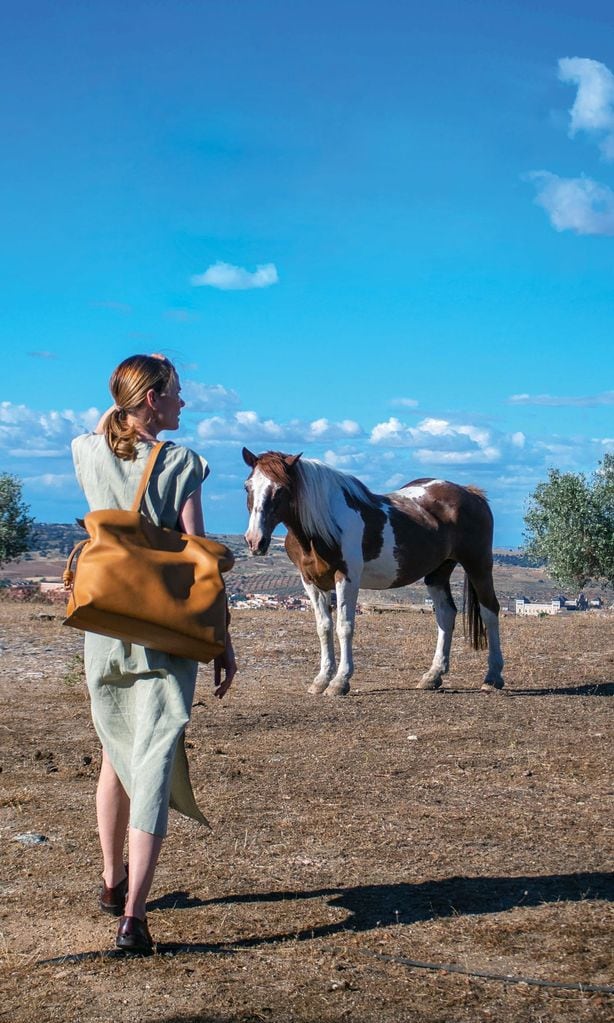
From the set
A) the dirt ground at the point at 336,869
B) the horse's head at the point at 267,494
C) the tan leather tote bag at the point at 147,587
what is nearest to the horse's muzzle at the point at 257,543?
the horse's head at the point at 267,494

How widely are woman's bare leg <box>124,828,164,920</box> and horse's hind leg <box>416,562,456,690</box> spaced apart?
7127mm

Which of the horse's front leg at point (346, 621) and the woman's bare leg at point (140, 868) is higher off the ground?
the horse's front leg at point (346, 621)

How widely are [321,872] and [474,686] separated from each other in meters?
6.55

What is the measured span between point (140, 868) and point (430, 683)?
7.17m

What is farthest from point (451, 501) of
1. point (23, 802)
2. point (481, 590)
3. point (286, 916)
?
point (286, 916)

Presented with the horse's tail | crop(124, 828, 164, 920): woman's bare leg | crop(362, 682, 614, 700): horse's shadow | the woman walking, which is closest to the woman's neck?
the woman walking

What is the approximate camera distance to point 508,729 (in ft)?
27.6

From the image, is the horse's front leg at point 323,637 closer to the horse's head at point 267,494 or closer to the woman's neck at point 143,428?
the horse's head at point 267,494

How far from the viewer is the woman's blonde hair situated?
3.97 meters

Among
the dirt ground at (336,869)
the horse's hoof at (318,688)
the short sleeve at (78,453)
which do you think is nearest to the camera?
the dirt ground at (336,869)

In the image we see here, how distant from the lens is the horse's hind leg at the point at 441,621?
10711 millimetres

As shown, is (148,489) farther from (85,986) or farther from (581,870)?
(581,870)

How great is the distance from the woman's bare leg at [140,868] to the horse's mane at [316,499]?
629cm

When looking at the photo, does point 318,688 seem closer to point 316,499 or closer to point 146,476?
point 316,499
